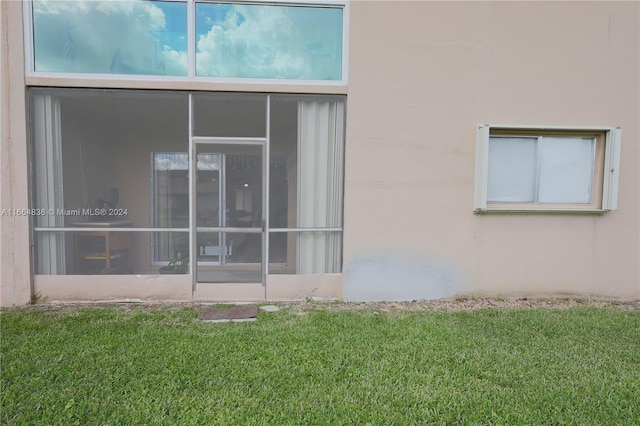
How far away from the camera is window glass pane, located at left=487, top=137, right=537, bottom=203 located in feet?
16.6

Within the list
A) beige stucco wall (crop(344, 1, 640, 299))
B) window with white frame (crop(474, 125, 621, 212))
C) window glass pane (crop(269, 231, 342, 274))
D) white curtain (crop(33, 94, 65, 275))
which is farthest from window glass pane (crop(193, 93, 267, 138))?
window with white frame (crop(474, 125, 621, 212))

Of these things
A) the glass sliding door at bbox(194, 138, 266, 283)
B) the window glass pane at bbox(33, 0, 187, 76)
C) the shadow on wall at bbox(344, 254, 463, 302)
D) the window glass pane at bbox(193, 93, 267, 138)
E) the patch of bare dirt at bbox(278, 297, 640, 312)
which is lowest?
the patch of bare dirt at bbox(278, 297, 640, 312)

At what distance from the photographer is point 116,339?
3500mm

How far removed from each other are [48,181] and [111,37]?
2258 mm

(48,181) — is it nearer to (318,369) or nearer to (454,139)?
(318,369)

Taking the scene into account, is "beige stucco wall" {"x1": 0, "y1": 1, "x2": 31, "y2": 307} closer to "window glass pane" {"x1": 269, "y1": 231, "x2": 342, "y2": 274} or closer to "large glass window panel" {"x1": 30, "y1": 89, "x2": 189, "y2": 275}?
"large glass window panel" {"x1": 30, "y1": 89, "x2": 189, "y2": 275}

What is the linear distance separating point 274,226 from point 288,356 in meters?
2.23

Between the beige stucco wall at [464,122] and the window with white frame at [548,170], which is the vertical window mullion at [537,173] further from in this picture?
the beige stucco wall at [464,122]

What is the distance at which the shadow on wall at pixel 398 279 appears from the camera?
499 cm

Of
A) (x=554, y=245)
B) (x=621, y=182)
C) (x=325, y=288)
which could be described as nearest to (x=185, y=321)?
(x=325, y=288)

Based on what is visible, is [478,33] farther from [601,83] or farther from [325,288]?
[325,288]

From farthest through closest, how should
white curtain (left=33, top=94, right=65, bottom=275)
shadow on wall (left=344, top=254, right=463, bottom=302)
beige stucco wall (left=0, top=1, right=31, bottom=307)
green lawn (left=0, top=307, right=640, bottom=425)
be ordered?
shadow on wall (left=344, top=254, right=463, bottom=302) < white curtain (left=33, top=94, right=65, bottom=275) < beige stucco wall (left=0, top=1, right=31, bottom=307) < green lawn (left=0, top=307, right=640, bottom=425)

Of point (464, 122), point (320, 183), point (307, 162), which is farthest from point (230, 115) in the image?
point (464, 122)

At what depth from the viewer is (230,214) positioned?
5035 mm
